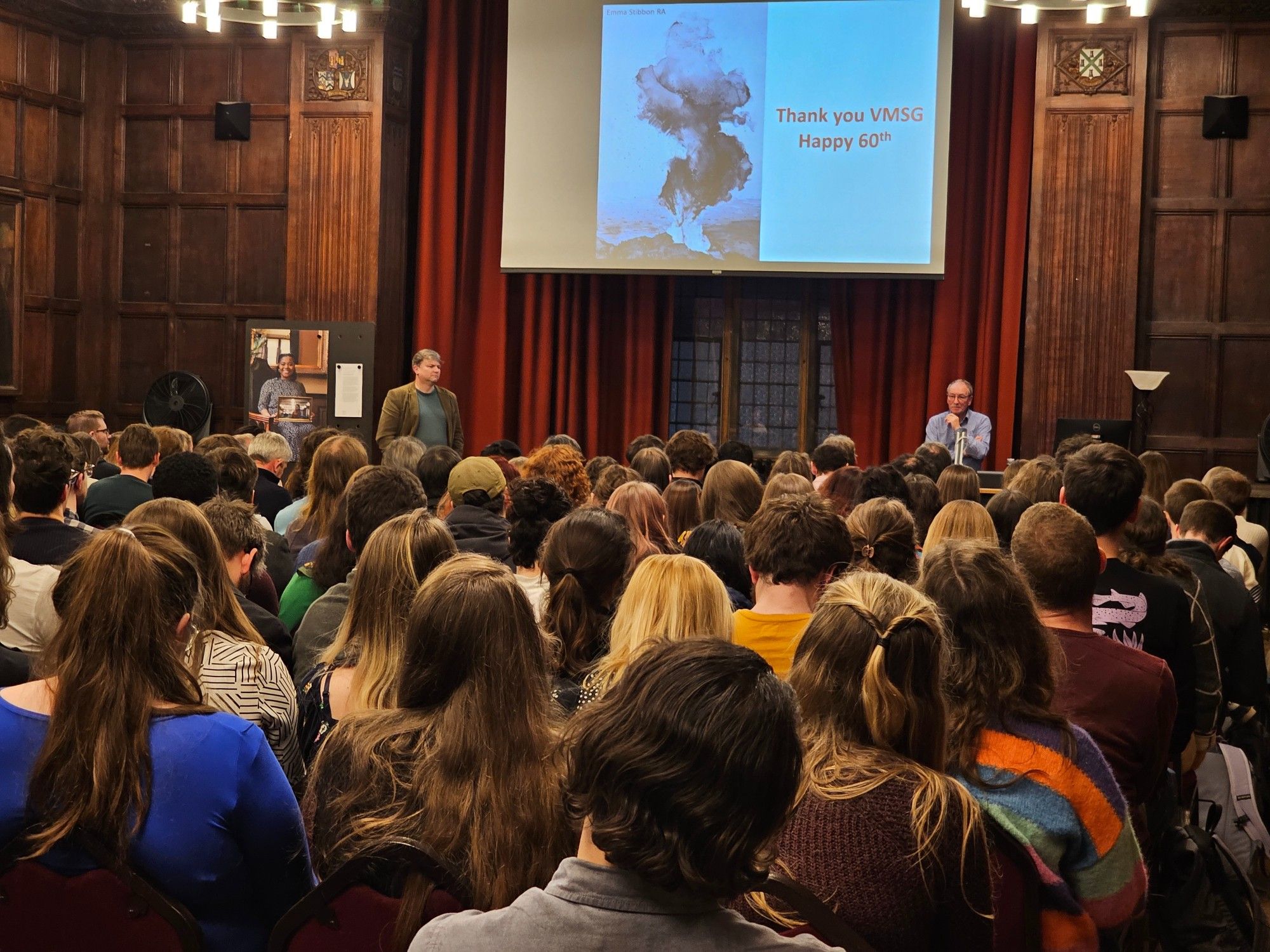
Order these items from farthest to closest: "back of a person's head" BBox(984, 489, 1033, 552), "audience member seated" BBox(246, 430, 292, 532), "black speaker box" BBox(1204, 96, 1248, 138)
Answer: "black speaker box" BBox(1204, 96, 1248, 138) → "audience member seated" BBox(246, 430, 292, 532) → "back of a person's head" BBox(984, 489, 1033, 552)

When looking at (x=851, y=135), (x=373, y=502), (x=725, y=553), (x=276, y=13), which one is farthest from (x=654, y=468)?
(x=276, y=13)

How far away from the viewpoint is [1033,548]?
262cm

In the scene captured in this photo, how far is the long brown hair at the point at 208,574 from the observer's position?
2.68m

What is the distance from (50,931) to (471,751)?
1.96ft

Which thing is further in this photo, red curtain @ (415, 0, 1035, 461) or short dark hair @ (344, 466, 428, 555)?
red curtain @ (415, 0, 1035, 461)

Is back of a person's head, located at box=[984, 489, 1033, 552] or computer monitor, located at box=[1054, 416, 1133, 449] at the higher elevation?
computer monitor, located at box=[1054, 416, 1133, 449]

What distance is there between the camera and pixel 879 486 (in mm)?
4965

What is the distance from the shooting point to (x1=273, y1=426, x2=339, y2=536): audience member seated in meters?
5.23

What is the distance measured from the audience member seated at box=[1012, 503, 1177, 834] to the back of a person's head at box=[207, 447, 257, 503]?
323 cm

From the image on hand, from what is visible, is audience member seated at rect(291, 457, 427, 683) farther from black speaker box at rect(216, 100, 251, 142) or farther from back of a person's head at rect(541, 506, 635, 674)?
black speaker box at rect(216, 100, 251, 142)

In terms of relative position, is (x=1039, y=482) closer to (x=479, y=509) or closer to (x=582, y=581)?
(x=479, y=509)

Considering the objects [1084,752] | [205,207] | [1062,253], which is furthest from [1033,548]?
[205,207]

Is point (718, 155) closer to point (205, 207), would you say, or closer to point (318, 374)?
point (318, 374)

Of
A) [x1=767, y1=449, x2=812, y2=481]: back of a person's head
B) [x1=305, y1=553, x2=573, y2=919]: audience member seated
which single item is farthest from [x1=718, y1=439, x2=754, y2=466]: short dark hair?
[x1=305, y1=553, x2=573, y2=919]: audience member seated
